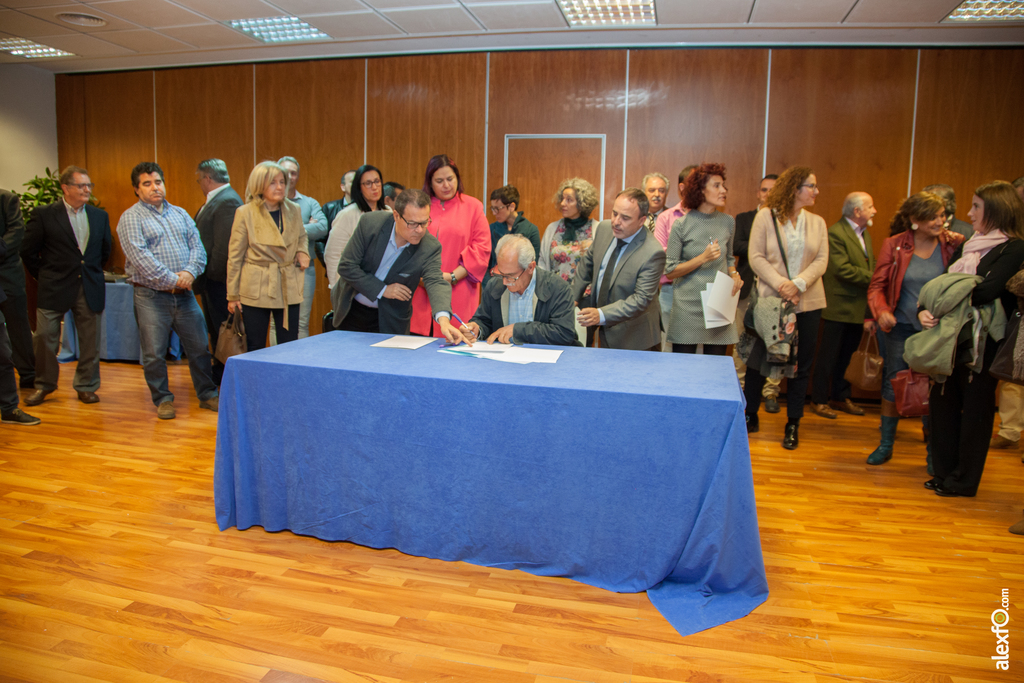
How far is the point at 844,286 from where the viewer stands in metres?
4.61

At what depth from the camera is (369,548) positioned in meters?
2.50

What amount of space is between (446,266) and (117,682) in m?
2.62

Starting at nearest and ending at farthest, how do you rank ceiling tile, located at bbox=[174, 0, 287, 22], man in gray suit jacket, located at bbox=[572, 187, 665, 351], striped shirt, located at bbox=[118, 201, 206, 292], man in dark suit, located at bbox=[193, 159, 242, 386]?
man in gray suit jacket, located at bbox=[572, 187, 665, 351], striped shirt, located at bbox=[118, 201, 206, 292], man in dark suit, located at bbox=[193, 159, 242, 386], ceiling tile, located at bbox=[174, 0, 287, 22]

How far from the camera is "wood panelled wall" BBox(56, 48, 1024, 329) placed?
5.18m

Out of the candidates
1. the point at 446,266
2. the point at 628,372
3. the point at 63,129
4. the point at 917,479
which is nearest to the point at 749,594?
the point at 628,372

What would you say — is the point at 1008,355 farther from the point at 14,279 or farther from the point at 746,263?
the point at 14,279

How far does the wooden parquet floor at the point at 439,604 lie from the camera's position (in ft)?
6.00

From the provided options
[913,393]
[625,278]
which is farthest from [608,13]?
[913,393]

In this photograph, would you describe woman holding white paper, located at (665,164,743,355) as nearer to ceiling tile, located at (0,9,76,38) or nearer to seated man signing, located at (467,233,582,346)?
seated man signing, located at (467,233,582,346)

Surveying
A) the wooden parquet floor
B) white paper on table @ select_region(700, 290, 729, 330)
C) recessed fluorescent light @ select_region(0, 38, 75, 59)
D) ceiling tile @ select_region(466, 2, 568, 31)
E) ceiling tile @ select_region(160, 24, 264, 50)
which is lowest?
the wooden parquet floor

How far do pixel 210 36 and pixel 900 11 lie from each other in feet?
18.3

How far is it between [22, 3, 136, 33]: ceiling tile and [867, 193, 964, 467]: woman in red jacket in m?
6.00

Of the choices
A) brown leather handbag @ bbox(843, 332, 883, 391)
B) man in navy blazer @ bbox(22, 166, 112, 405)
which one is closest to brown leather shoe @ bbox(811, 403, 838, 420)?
brown leather handbag @ bbox(843, 332, 883, 391)

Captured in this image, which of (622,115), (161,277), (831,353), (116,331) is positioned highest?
(622,115)
